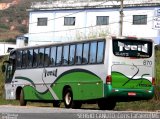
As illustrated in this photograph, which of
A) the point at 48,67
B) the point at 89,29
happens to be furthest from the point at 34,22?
the point at 48,67

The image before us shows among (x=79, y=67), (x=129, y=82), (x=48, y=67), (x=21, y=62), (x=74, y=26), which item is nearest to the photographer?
(x=129, y=82)

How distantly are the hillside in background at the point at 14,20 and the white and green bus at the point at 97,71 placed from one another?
84.1 metres

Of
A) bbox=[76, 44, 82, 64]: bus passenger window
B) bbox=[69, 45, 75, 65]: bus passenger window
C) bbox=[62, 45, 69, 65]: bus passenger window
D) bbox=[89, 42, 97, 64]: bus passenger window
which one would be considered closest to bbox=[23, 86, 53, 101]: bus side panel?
bbox=[62, 45, 69, 65]: bus passenger window

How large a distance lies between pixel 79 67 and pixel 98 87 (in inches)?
70.3

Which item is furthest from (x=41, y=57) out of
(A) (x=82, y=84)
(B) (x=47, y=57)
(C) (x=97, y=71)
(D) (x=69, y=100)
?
(C) (x=97, y=71)

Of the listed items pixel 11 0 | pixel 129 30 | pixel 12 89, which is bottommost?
pixel 12 89

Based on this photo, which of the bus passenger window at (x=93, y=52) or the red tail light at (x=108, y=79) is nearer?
the red tail light at (x=108, y=79)

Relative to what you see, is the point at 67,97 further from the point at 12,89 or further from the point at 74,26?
the point at 74,26

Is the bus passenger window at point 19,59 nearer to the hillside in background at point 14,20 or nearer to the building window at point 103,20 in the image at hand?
the building window at point 103,20

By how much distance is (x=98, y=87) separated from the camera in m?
21.7

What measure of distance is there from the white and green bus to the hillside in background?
8410cm

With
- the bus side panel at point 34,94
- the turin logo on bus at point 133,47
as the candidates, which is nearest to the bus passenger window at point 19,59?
the bus side panel at point 34,94

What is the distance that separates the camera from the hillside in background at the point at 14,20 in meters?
115

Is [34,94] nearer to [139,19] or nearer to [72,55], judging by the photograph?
[72,55]
